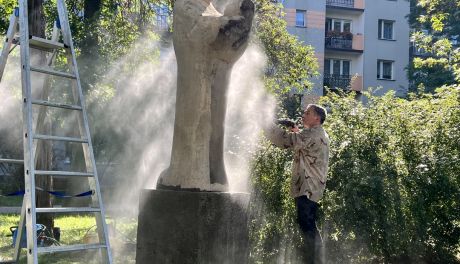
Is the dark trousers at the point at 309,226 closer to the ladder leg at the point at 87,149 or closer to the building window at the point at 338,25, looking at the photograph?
the ladder leg at the point at 87,149

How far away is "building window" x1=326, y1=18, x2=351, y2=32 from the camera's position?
1523 inches

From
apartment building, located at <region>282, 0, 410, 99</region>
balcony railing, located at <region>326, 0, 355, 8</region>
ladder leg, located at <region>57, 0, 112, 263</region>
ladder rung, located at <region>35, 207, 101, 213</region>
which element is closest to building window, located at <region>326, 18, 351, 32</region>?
apartment building, located at <region>282, 0, 410, 99</region>

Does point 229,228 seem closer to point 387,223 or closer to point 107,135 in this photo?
point 387,223

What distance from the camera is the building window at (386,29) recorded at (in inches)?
1566

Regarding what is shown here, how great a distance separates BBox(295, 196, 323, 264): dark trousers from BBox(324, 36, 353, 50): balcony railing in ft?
108

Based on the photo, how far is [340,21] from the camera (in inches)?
1540

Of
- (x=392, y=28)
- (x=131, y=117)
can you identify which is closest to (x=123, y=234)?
(x=131, y=117)

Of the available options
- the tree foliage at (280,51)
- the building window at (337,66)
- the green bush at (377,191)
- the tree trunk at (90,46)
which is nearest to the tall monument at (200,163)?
the green bush at (377,191)

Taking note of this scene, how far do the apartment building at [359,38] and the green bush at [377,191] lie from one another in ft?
94.7

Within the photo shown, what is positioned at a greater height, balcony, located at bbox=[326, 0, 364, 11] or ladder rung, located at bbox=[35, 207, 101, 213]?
balcony, located at bbox=[326, 0, 364, 11]

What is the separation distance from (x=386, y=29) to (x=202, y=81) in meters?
37.8

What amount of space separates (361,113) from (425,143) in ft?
3.09

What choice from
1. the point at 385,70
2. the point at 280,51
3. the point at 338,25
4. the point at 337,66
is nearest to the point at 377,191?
the point at 280,51

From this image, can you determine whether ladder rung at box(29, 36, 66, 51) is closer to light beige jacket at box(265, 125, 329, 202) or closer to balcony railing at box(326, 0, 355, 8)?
light beige jacket at box(265, 125, 329, 202)
